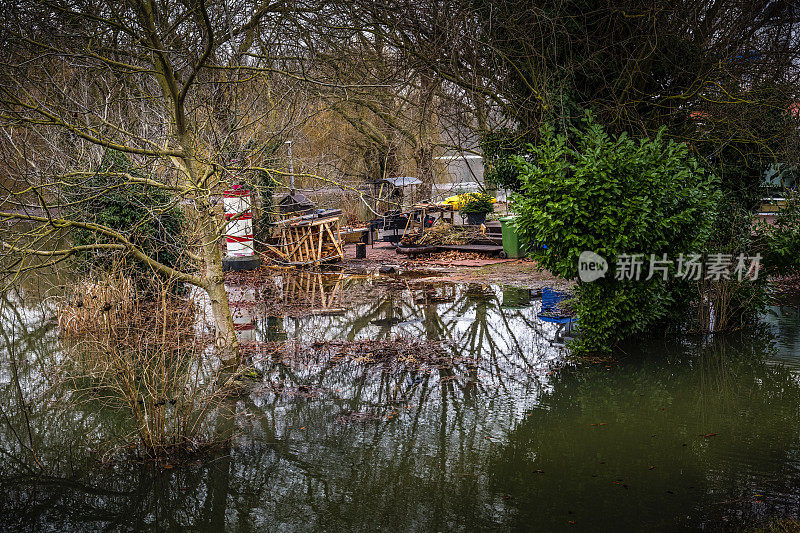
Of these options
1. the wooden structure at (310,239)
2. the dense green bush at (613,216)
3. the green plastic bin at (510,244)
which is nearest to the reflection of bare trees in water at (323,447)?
the dense green bush at (613,216)

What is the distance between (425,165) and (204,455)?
17610 millimetres

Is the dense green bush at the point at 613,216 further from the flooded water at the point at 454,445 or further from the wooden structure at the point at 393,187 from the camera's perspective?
the wooden structure at the point at 393,187

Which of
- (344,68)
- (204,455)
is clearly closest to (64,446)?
(204,455)

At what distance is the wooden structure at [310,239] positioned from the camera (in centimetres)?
1673

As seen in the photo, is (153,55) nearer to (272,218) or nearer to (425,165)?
(272,218)

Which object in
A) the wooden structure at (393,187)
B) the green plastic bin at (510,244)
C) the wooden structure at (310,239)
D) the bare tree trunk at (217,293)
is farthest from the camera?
the wooden structure at (393,187)

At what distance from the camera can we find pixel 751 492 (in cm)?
508

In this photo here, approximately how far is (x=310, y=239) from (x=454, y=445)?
38.7ft

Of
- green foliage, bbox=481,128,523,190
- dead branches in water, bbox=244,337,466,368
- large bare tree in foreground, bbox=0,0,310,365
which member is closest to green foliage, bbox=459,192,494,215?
green foliage, bbox=481,128,523,190

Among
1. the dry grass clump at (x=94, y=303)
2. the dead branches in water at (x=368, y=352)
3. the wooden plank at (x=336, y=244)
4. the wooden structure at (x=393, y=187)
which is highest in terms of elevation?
the wooden structure at (x=393, y=187)

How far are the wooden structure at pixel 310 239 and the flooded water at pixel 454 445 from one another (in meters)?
6.96

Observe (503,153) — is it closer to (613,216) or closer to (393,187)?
(613,216)

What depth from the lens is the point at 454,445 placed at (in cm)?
607

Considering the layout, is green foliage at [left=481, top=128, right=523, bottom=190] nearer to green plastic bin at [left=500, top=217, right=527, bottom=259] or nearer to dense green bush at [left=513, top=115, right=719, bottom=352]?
dense green bush at [left=513, top=115, right=719, bottom=352]
